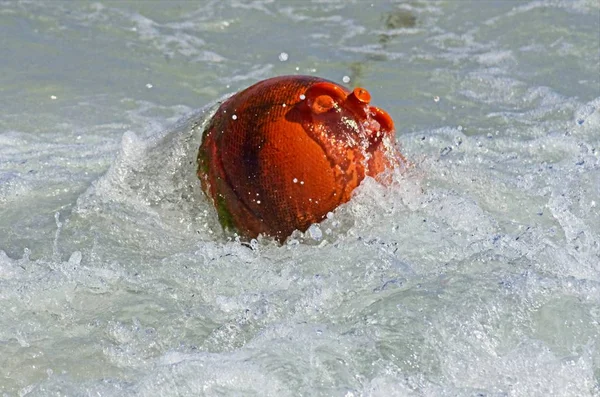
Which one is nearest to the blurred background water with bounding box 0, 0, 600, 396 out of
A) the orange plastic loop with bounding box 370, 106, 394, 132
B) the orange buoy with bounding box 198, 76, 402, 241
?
the orange buoy with bounding box 198, 76, 402, 241

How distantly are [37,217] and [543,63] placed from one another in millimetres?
3681

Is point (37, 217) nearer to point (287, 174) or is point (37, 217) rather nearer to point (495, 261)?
point (287, 174)

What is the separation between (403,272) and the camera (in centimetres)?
329

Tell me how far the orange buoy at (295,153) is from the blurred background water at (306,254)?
0.28 ft

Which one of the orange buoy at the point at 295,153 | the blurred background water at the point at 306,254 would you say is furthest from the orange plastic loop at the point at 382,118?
the blurred background water at the point at 306,254

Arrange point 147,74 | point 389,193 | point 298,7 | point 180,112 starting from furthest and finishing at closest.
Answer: point 298,7 < point 147,74 < point 180,112 < point 389,193

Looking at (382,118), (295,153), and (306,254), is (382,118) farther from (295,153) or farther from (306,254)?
(306,254)

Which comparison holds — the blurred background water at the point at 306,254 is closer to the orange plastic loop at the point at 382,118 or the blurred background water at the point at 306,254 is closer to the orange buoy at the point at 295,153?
the orange buoy at the point at 295,153

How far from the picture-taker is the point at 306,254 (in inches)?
136

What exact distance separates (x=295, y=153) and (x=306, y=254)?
0.36 m

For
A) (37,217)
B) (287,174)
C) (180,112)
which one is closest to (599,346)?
(287,174)

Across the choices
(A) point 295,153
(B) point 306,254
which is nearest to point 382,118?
(A) point 295,153

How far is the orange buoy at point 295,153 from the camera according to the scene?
134 inches

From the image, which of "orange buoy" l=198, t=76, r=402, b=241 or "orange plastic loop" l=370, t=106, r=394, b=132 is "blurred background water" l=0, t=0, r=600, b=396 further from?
"orange plastic loop" l=370, t=106, r=394, b=132
